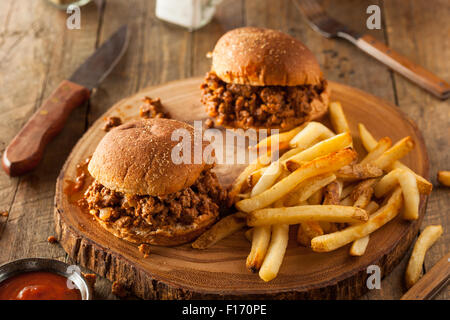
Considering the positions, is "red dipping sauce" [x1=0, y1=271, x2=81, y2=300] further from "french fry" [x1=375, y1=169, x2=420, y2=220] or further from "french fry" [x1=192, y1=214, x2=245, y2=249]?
"french fry" [x1=375, y1=169, x2=420, y2=220]

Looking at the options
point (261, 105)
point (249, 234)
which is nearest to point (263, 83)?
point (261, 105)

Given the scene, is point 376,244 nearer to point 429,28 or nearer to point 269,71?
point 269,71

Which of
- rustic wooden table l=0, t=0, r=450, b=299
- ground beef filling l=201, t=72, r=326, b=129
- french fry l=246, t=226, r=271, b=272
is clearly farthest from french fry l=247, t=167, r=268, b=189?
rustic wooden table l=0, t=0, r=450, b=299

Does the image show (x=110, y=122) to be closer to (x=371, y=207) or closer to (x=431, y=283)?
(x=371, y=207)

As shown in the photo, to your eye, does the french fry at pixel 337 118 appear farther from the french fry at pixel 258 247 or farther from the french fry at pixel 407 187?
the french fry at pixel 258 247

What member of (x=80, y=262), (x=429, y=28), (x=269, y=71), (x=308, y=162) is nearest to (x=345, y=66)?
(x=429, y=28)

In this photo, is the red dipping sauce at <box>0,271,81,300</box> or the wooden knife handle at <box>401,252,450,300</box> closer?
the red dipping sauce at <box>0,271,81,300</box>
